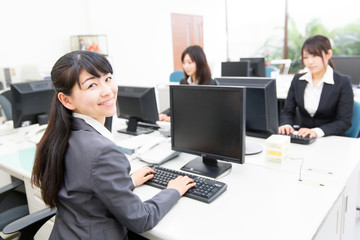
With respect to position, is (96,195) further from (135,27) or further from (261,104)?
(135,27)

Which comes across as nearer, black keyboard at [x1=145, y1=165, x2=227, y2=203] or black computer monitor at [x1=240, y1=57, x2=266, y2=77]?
black keyboard at [x1=145, y1=165, x2=227, y2=203]

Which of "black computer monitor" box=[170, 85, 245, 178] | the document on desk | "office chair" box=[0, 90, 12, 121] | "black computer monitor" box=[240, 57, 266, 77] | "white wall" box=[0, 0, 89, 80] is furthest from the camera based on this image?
"black computer monitor" box=[240, 57, 266, 77]

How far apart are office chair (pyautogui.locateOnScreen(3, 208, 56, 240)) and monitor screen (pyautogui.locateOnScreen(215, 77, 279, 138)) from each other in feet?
3.70

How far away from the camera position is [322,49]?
215 cm

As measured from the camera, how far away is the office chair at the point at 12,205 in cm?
161

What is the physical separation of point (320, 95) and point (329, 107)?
11 centimetres

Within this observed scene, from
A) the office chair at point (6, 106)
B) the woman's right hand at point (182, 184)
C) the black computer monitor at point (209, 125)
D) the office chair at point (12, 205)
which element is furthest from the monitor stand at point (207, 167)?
the office chair at point (6, 106)

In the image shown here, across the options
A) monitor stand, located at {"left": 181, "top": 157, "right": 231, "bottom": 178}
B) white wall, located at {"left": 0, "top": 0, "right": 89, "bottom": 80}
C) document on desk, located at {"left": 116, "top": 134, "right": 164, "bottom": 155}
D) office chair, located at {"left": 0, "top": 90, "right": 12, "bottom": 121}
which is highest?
white wall, located at {"left": 0, "top": 0, "right": 89, "bottom": 80}

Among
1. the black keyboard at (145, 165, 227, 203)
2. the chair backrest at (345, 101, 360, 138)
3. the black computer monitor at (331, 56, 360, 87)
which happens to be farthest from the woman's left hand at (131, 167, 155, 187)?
the black computer monitor at (331, 56, 360, 87)

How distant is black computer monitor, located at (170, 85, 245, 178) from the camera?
131 centimetres

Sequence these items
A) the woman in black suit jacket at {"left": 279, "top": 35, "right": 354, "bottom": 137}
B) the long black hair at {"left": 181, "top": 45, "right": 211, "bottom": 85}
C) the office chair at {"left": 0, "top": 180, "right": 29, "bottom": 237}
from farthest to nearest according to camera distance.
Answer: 1. the long black hair at {"left": 181, "top": 45, "right": 211, "bottom": 85}
2. the woman in black suit jacket at {"left": 279, "top": 35, "right": 354, "bottom": 137}
3. the office chair at {"left": 0, "top": 180, "right": 29, "bottom": 237}

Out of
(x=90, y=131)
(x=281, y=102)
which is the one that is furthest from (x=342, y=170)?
(x=281, y=102)

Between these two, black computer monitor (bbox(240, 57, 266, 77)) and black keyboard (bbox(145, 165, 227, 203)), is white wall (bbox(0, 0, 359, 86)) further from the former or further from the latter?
black keyboard (bbox(145, 165, 227, 203))

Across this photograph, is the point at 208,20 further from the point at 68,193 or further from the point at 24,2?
the point at 68,193
